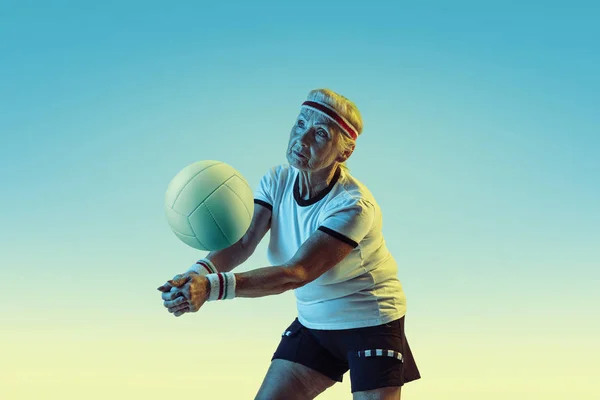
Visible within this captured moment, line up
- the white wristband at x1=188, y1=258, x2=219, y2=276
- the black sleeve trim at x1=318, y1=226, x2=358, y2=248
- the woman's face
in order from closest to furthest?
1. the black sleeve trim at x1=318, y1=226, x2=358, y2=248
2. the white wristband at x1=188, y1=258, x2=219, y2=276
3. the woman's face

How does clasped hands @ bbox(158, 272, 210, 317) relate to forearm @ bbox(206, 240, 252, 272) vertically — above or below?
below

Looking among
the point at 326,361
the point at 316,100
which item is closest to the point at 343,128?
the point at 316,100

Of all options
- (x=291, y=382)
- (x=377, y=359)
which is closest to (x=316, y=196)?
(x=377, y=359)

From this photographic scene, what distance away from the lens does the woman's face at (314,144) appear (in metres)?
3.63

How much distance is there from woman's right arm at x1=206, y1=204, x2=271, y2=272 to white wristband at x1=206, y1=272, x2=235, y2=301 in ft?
2.24

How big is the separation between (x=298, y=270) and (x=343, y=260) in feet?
1.60

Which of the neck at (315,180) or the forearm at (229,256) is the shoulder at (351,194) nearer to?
the neck at (315,180)

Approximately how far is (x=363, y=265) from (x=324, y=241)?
461 millimetres

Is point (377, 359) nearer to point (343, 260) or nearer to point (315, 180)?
point (343, 260)

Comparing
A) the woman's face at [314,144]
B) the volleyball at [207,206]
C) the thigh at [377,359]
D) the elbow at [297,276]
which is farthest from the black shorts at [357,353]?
the woman's face at [314,144]

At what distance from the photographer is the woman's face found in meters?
3.63

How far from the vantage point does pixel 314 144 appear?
3.64 meters

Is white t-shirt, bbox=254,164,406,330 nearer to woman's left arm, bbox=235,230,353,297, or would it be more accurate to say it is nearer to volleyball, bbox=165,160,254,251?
woman's left arm, bbox=235,230,353,297

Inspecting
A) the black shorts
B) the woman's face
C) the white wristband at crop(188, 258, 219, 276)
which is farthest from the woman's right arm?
the black shorts
